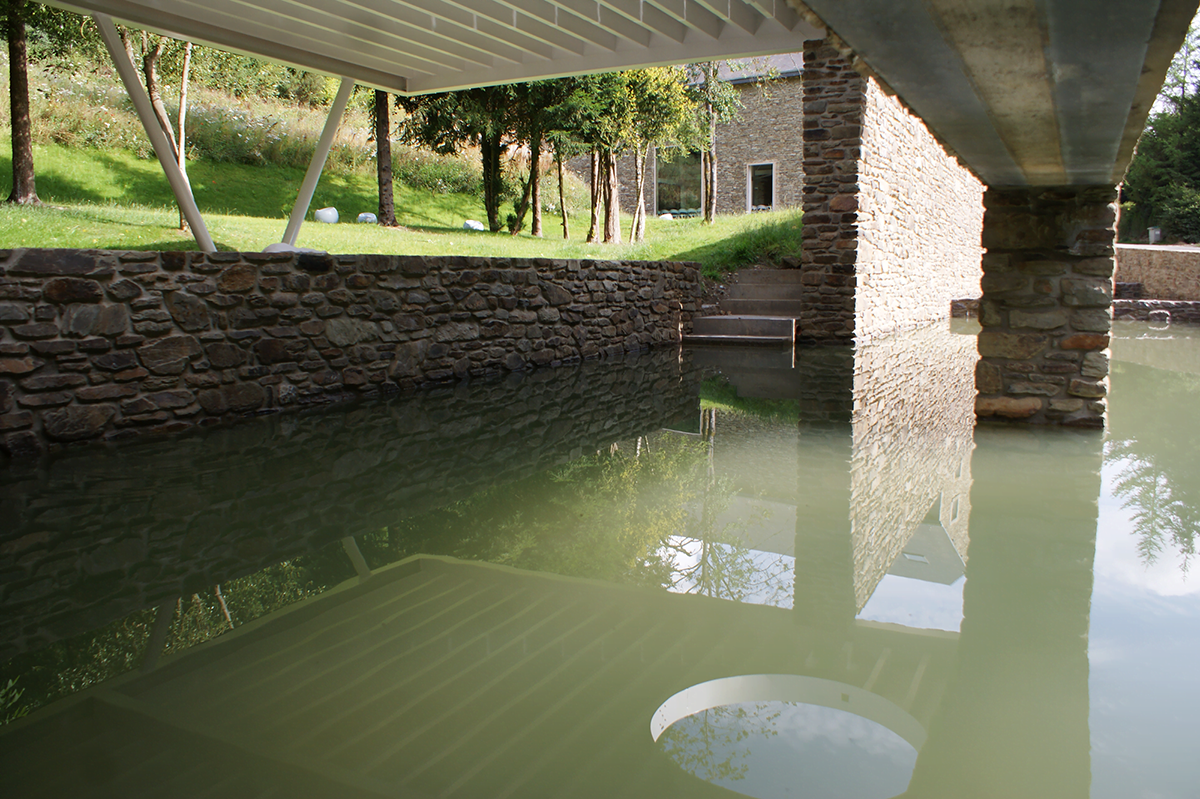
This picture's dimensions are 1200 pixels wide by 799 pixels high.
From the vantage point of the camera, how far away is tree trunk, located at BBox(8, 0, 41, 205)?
30.9ft

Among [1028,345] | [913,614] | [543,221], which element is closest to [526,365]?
[1028,345]

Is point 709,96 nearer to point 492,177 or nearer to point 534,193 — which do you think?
point 534,193

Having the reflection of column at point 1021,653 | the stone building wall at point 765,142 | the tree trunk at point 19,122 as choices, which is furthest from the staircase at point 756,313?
the stone building wall at point 765,142

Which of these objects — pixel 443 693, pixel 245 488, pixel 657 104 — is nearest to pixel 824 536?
pixel 443 693

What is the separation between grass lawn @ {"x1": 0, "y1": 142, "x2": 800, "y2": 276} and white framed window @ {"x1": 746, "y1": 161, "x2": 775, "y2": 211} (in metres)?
5.00

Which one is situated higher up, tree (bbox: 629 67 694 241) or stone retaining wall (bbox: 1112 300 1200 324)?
tree (bbox: 629 67 694 241)

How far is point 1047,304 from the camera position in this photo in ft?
15.9

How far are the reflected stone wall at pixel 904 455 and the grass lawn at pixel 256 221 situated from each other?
5.86 meters

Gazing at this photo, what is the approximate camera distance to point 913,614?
2.40 meters

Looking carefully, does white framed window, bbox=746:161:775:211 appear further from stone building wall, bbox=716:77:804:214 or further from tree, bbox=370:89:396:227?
tree, bbox=370:89:396:227

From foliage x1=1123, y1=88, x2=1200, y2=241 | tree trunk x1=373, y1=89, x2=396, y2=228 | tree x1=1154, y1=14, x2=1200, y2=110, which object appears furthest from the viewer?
tree x1=1154, y1=14, x2=1200, y2=110

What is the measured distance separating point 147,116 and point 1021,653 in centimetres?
731

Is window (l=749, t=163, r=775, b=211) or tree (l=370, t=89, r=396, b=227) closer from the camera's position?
tree (l=370, t=89, r=396, b=227)

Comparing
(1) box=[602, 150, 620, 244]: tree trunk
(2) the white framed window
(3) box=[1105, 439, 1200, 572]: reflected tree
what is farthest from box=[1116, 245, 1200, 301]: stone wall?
(3) box=[1105, 439, 1200, 572]: reflected tree
